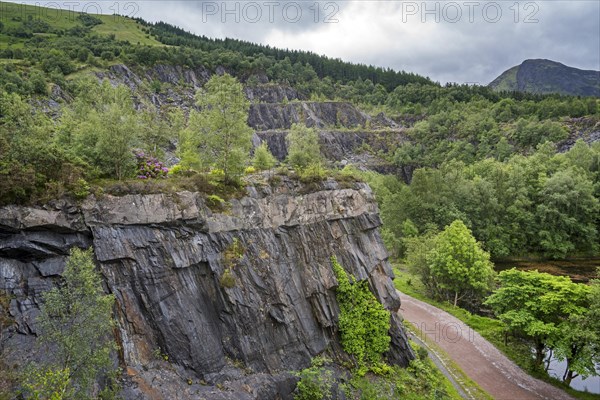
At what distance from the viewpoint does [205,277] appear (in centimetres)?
1858

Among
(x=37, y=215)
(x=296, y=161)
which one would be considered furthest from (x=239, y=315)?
(x=296, y=161)

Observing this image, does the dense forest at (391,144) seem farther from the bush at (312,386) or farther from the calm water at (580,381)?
the calm water at (580,381)

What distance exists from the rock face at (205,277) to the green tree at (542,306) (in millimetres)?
9712

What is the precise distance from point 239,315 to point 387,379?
36.0ft

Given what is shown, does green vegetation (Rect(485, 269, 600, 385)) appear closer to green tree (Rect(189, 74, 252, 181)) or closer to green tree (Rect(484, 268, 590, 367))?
green tree (Rect(484, 268, 590, 367))

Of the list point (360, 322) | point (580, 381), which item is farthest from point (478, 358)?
point (360, 322)

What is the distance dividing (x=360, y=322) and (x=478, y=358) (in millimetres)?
13253

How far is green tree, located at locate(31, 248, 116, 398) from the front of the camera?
451 inches

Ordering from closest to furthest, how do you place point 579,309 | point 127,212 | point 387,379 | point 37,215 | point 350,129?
point 37,215
point 127,212
point 387,379
point 579,309
point 350,129

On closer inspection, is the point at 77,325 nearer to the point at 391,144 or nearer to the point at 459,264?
the point at 459,264

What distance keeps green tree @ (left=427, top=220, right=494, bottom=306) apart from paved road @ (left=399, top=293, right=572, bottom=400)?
356 cm

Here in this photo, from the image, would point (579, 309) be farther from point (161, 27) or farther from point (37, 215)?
point (161, 27)

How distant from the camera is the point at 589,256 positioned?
58.6 meters

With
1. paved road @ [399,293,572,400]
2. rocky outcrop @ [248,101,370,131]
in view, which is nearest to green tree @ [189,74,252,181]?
paved road @ [399,293,572,400]
